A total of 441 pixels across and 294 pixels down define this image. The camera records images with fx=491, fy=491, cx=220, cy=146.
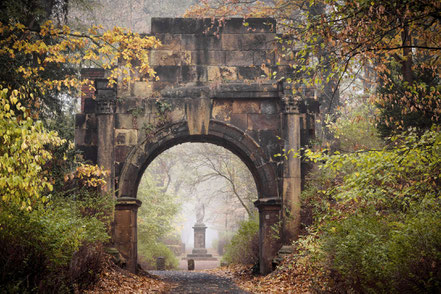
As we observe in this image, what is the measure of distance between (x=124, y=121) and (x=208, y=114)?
2.26 meters

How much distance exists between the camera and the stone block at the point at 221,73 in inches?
522

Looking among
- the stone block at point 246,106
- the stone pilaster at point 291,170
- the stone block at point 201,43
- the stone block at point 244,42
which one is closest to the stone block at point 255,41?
the stone block at point 244,42

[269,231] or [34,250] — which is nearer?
[34,250]

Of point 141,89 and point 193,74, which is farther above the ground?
point 193,74

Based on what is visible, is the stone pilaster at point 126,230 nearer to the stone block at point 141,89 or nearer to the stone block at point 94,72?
the stone block at point 141,89

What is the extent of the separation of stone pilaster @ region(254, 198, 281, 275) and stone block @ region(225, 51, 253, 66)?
146 inches

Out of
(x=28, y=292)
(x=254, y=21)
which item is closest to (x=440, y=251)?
(x=28, y=292)

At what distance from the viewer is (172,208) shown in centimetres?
2453

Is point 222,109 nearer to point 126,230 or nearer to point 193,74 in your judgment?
point 193,74

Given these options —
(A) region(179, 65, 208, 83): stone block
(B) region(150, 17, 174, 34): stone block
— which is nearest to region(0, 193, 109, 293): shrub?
(A) region(179, 65, 208, 83): stone block

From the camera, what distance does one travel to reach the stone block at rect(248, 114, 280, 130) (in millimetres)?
13258

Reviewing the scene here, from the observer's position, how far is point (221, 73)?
13.3 m

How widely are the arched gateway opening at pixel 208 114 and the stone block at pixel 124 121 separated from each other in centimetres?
3

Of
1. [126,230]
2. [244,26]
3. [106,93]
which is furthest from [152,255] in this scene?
[244,26]
